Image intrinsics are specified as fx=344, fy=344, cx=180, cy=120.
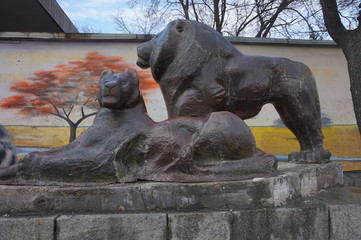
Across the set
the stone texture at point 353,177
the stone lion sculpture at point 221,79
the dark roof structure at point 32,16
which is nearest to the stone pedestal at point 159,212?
the stone lion sculpture at point 221,79

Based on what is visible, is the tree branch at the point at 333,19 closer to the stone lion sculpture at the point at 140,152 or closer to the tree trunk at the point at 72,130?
the stone lion sculpture at the point at 140,152

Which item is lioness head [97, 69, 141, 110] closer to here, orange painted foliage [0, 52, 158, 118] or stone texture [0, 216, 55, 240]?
stone texture [0, 216, 55, 240]

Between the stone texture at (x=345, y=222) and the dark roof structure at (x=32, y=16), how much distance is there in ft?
29.0

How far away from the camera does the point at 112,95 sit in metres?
2.39

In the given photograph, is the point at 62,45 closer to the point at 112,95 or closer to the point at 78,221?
the point at 112,95

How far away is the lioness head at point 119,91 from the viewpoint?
7.86 feet

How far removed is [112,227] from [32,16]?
963 centimetres

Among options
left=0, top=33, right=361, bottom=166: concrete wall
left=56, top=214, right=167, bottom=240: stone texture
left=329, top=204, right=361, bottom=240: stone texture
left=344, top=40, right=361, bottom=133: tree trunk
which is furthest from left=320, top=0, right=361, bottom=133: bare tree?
left=56, top=214, right=167, bottom=240: stone texture

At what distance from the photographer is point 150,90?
793 cm

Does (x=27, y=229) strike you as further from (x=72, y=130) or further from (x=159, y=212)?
(x=72, y=130)

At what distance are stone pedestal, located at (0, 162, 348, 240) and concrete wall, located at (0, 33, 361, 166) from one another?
223 inches

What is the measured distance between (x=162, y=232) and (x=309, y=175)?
1360mm

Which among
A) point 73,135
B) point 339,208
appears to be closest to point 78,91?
point 73,135

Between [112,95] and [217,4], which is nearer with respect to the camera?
[112,95]
